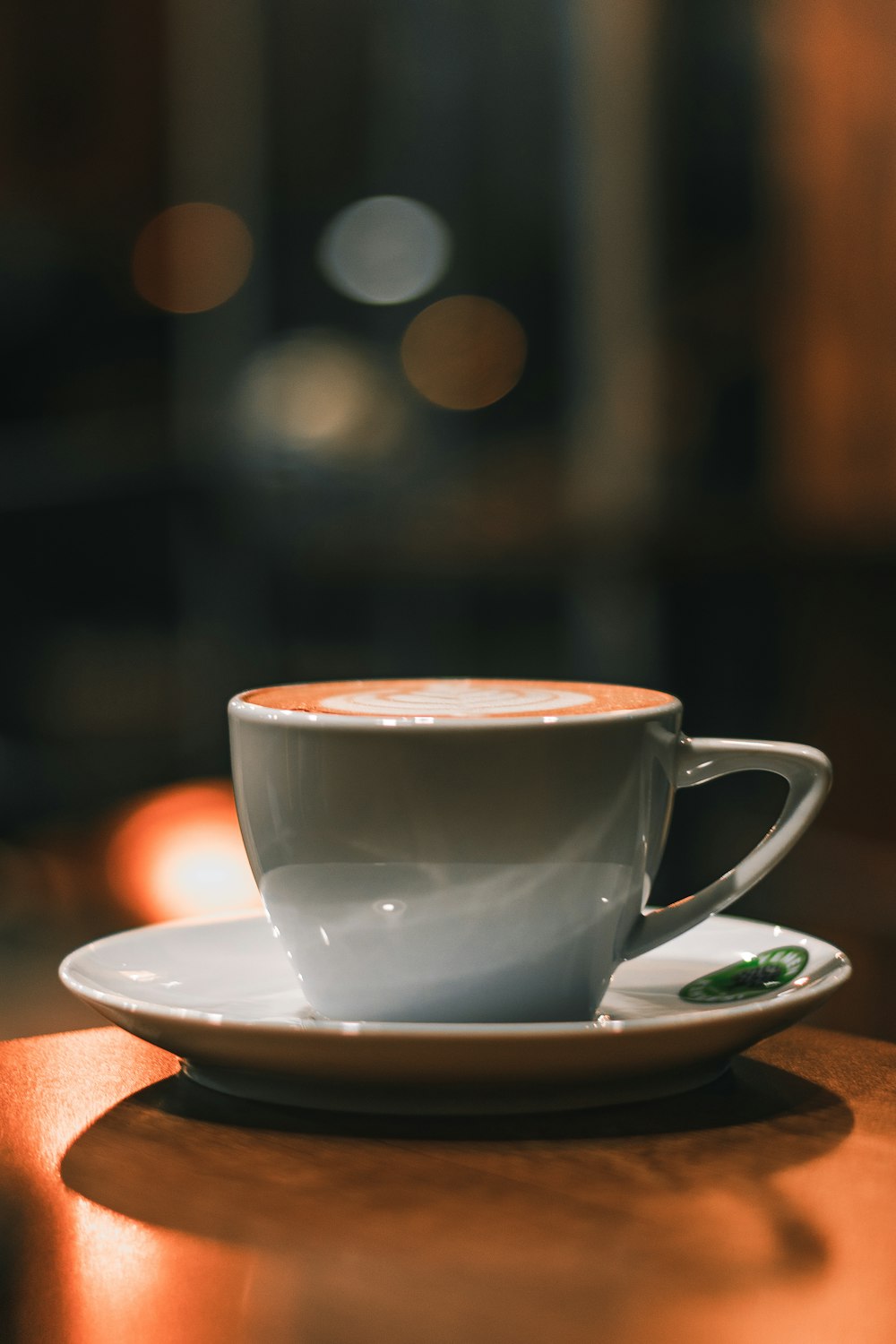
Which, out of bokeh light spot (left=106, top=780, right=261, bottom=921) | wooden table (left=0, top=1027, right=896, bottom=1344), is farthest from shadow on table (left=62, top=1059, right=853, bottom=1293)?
bokeh light spot (left=106, top=780, right=261, bottom=921)

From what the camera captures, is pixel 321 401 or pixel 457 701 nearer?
pixel 457 701

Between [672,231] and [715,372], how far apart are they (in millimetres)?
241

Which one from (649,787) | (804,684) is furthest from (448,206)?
(649,787)

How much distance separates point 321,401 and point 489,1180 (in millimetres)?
2632

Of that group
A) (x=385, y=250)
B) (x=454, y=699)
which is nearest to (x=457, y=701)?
(x=454, y=699)

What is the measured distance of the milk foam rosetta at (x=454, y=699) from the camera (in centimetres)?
39

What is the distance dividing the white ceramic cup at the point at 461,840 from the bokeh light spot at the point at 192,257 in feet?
9.00

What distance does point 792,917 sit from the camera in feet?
6.52

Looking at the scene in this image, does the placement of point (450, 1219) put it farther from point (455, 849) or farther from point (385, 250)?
point (385, 250)

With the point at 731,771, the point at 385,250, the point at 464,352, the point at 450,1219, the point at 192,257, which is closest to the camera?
the point at 450,1219

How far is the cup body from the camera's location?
1.19ft

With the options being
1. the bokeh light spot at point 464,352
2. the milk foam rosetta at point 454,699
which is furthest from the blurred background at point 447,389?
the milk foam rosetta at point 454,699

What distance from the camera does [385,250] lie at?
9.11ft

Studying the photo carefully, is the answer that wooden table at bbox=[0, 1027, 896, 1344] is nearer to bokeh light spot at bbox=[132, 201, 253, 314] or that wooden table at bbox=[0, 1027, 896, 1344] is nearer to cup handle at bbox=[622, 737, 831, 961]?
cup handle at bbox=[622, 737, 831, 961]
